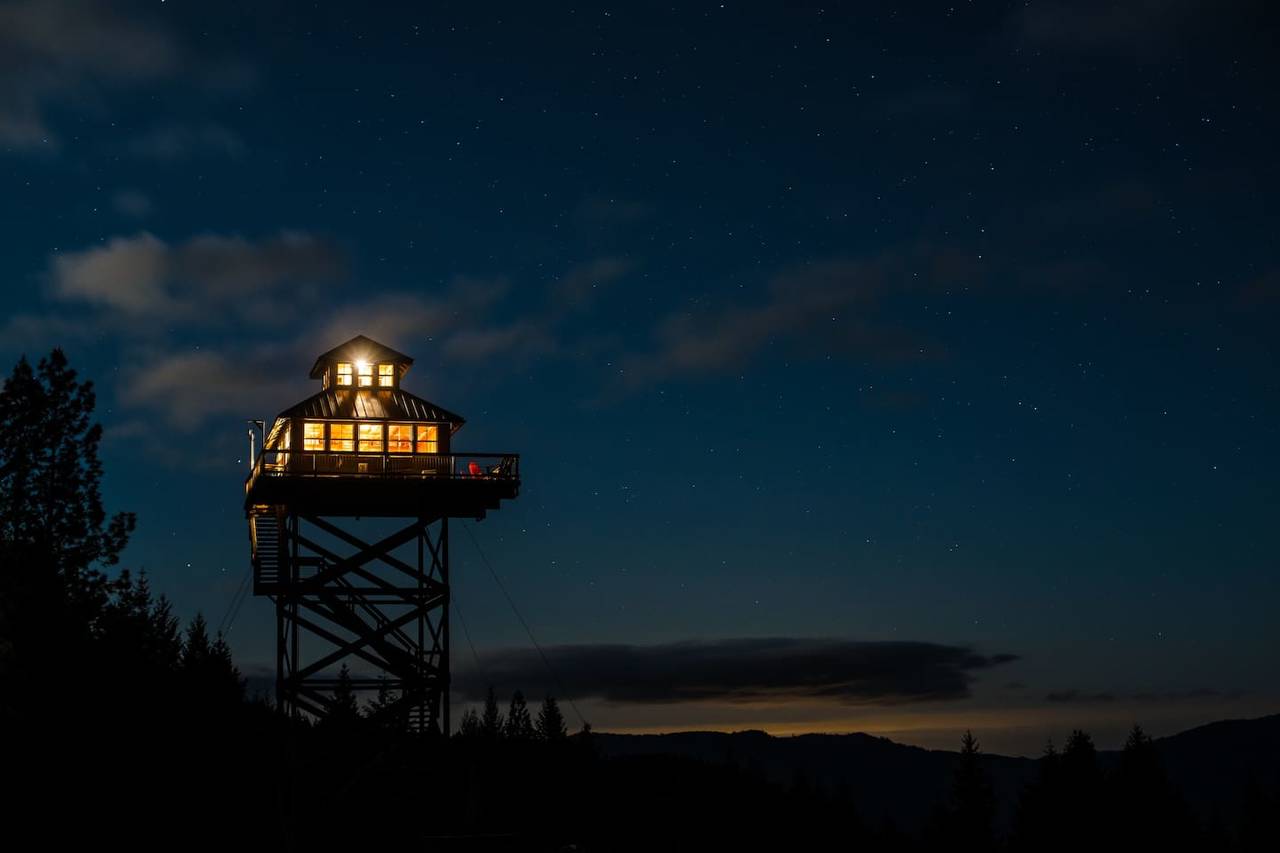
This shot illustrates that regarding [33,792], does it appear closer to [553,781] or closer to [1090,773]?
[1090,773]

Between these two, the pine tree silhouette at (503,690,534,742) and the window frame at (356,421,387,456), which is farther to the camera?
the pine tree silhouette at (503,690,534,742)

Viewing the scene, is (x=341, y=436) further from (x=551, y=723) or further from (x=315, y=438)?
(x=551, y=723)

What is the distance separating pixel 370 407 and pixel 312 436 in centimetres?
224

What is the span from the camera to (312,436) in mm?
50875

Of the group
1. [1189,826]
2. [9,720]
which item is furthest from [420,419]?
[1189,826]

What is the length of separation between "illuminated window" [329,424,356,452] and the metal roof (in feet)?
1.06

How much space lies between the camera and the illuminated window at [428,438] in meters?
51.8

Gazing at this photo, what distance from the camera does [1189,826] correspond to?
3905 inches

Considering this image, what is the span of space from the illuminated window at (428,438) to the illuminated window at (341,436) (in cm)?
211

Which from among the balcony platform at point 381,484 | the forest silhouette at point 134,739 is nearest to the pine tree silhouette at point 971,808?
the forest silhouette at point 134,739

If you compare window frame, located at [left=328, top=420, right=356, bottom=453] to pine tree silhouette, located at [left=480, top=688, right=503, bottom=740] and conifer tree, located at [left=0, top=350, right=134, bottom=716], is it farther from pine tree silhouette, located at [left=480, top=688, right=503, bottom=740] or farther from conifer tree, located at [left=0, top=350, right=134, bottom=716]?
pine tree silhouette, located at [left=480, top=688, right=503, bottom=740]

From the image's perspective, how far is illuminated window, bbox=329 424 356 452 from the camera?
168 feet

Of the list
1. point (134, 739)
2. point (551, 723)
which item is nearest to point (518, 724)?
point (551, 723)

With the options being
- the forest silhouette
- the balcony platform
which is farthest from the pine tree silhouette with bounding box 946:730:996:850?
the balcony platform
